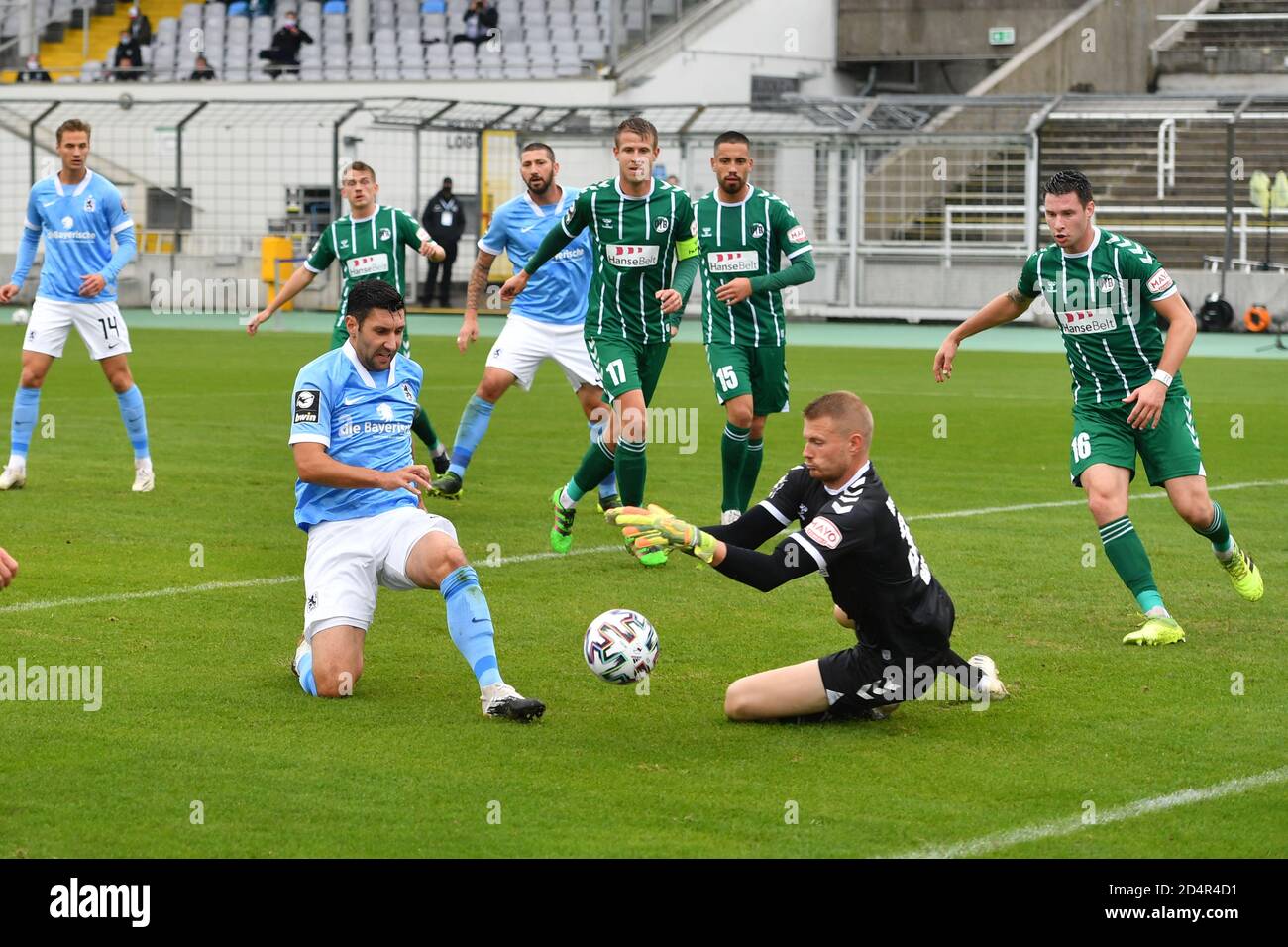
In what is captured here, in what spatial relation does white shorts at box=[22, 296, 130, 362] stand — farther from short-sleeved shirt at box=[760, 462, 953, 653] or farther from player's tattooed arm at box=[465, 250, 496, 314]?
short-sleeved shirt at box=[760, 462, 953, 653]

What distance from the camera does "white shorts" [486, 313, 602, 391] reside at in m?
12.3

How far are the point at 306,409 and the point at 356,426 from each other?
0.80 feet

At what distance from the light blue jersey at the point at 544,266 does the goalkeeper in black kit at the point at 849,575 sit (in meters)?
6.03

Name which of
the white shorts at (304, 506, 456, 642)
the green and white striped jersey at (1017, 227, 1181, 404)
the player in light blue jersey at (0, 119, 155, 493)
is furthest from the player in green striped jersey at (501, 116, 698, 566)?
the player in light blue jersey at (0, 119, 155, 493)

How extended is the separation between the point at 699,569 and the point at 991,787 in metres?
4.17

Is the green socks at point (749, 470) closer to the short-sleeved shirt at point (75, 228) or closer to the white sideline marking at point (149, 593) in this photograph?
the white sideline marking at point (149, 593)

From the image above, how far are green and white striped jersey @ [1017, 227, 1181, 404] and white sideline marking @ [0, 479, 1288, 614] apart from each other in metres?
3.03

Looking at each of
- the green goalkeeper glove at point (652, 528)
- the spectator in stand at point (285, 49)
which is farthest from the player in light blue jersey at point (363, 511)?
the spectator in stand at point (285, 49)

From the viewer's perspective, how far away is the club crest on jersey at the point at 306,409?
6.80m

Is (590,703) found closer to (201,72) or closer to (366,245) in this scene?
(366,245)

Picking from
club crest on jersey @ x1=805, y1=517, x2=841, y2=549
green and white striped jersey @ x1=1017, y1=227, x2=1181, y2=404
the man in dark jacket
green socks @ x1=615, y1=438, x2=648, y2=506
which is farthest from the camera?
the man in dark jacket

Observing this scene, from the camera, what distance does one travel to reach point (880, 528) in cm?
618

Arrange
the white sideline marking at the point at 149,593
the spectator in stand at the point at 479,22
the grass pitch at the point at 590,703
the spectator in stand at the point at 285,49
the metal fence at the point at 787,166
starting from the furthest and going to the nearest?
the spectator in stand at the point at 285,49 → the spectator in stand at the point at 479,22 → the metal fence at the point at 787,166 → the white sideline marking at the point at 149,593 → the grass pitch at the point at 590,703
